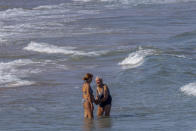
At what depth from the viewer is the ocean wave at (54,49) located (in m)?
25.4

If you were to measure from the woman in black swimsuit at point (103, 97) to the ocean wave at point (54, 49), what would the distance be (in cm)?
1158

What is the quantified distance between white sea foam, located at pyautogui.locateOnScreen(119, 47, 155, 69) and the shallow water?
0.04m

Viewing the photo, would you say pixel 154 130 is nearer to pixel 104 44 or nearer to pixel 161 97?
pixel 161 97

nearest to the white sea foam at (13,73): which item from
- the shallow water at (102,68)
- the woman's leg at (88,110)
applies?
the shallow water at (102,68)

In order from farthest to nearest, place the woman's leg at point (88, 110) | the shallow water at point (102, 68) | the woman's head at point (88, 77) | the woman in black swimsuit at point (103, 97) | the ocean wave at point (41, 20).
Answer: the ocean wave at point (41, 20) → the shallow water at point (102, 68) → the woman's leg at point (88, 110) → the woman in black swimsuit at point (103, 97) → the woman's head at point (88, 77)

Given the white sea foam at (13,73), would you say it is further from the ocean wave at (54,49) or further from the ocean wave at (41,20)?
the ocean wave at (41,20)

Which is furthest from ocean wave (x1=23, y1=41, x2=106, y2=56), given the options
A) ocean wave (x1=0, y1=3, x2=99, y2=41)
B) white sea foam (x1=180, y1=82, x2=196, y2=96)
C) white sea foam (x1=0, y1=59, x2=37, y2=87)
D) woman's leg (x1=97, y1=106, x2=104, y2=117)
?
woman's leg (x1=97, y1=106, x2=104, y2=117)

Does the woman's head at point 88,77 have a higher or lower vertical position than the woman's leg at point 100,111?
higher

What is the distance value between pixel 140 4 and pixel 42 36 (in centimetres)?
2109

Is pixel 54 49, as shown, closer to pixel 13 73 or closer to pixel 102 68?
pixel 102 68

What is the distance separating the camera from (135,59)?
23.3 metres

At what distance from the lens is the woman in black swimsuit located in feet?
42.7

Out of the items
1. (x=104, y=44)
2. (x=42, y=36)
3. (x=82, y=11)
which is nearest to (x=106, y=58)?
(x=104, y=44)

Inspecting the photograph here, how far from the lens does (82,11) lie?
4775cm
